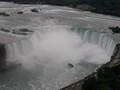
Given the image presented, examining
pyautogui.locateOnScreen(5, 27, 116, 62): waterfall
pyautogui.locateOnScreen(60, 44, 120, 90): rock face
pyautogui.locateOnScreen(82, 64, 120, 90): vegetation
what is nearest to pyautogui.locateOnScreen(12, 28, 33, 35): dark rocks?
pyautogui.locateOnScreen(5, 27, 116, 62): waterfall

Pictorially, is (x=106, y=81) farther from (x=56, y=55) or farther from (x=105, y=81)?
(x=56, y=55)

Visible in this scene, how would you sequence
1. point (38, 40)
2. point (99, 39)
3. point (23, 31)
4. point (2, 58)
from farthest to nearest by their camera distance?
point (23, 31) < point (99, 39) < point (38, 40) < point (2, 58)

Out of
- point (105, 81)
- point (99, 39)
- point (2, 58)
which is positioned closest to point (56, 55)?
point (99, 39)

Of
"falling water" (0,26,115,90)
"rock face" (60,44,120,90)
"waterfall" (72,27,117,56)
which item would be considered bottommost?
"falling water" (0,26,115,90)

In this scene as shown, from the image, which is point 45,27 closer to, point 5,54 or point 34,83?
point 5,54

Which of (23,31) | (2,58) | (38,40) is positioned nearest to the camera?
(2,58)

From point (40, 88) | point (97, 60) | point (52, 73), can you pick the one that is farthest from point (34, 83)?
point (97, 60)

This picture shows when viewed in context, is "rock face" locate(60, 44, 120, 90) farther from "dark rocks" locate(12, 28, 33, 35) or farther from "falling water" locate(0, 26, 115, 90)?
"dark rocks" locate(12, 28, 33, 35)

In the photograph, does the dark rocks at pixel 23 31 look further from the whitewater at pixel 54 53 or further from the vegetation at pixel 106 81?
the vegetation at pixel 106 81

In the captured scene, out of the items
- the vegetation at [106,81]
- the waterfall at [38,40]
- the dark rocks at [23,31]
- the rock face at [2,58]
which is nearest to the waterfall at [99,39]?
the waterfall at [38,40]

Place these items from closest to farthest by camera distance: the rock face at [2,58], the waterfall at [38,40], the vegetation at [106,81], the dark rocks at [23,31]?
the vegetation at [106,81], the rock face at [2,58], the waterfall at [38,40], the dark rocks at [23,31]
